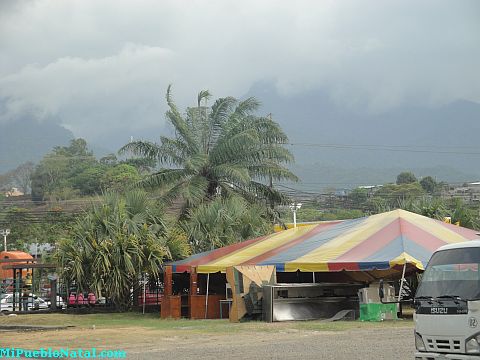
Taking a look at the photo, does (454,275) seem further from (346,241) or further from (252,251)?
(252,251)

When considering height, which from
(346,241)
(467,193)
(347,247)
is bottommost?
(347,247)

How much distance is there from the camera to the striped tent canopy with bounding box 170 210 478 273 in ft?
75.2

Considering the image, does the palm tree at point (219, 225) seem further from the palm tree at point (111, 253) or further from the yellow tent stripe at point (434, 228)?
the yellow tent stripe at point (434, 228)

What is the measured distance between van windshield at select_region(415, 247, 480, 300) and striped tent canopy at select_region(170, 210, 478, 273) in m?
10.3

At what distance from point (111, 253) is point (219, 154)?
1014 centimetres

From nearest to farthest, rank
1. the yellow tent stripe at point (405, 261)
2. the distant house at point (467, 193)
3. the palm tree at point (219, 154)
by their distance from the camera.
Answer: the yellow tent stripe at point (405, 261), the palm tree at point (219, 154), the distant house at point (467, 193)

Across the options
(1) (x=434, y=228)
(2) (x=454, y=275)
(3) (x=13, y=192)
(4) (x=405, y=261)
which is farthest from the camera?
(3) (x=13, y=192)

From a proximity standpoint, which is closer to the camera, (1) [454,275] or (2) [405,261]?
(1) [454,275]

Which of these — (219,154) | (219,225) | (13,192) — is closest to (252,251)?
(219,225)

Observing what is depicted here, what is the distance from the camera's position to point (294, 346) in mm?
15875

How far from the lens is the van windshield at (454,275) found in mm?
11078

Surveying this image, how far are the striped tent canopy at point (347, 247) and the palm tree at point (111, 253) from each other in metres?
1.25

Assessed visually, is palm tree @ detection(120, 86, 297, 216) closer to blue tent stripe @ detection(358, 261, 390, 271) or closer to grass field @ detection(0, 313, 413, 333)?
grass field @ detection(0, 313, 413, 333)

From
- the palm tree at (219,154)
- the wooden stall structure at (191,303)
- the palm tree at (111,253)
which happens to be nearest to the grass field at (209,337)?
the wooden stall structure at (191,303)
